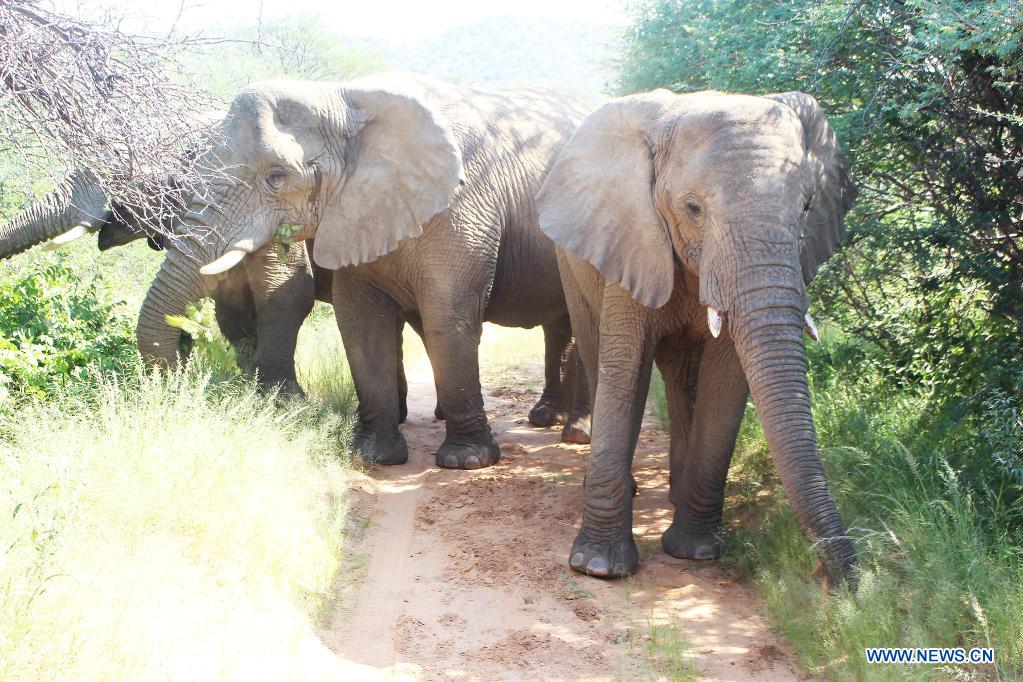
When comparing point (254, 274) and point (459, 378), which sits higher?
point (254, 274)

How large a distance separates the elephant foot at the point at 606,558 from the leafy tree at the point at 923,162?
6.63 feet

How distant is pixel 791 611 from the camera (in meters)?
5.29

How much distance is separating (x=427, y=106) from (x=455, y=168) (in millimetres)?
528

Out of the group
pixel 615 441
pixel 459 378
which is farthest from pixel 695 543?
pixel 459 378

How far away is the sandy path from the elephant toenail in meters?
0.06

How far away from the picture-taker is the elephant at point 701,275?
4980 millimetres

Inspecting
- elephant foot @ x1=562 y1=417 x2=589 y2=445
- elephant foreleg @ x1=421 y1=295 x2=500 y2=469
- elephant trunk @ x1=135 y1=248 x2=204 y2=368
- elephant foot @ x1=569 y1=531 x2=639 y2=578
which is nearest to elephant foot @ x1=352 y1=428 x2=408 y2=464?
elephant foreleg @ x1=421 y1=295 x2=500 y2=469

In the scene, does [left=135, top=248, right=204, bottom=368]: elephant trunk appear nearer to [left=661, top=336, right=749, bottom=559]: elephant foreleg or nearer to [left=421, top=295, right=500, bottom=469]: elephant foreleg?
[left=421, top=295, right=500, bottom=469]: elephant foreleg

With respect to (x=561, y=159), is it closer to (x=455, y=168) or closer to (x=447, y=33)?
(x=455, y=168)

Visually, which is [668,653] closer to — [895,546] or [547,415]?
[895,546]

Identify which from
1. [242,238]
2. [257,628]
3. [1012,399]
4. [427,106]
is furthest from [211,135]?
[1012,399]

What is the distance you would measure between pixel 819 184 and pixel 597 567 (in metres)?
2.39

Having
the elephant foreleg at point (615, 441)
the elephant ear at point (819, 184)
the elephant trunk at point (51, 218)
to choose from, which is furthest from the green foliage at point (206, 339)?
the elephant ear at point (819, 184)

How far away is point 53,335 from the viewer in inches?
292
